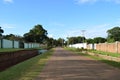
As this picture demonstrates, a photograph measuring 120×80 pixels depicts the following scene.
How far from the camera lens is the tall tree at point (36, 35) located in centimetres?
15050

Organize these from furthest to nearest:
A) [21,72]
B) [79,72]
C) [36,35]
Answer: [36,35]
[21,72]
[79,72]

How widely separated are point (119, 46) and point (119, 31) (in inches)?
3671

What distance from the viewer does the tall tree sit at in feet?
494

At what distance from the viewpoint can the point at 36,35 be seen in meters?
153

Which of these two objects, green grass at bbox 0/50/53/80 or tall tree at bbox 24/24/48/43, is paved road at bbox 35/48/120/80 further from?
tall tree at bbox 24/24/48/43

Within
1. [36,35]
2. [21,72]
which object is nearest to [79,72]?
[21,72]

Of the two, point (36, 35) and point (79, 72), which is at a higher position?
point (36, 35)

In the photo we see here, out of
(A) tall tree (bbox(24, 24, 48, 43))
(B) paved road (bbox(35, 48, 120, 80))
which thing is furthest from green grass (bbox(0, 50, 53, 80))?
(A) tall tree (bbox(24, 24, 48, 43))

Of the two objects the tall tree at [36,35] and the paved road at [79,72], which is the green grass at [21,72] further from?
the tall tree at [36,35]

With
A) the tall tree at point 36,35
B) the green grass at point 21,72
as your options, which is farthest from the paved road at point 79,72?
the tall tree at point 36,35

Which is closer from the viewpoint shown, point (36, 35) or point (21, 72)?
point (21, 72)

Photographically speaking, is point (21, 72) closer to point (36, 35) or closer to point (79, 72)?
point (79, 72)

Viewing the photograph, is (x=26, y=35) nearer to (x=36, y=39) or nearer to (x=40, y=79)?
(x=36, y=39)

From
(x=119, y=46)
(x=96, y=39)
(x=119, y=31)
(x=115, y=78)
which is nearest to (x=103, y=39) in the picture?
(x=96, y=39)
